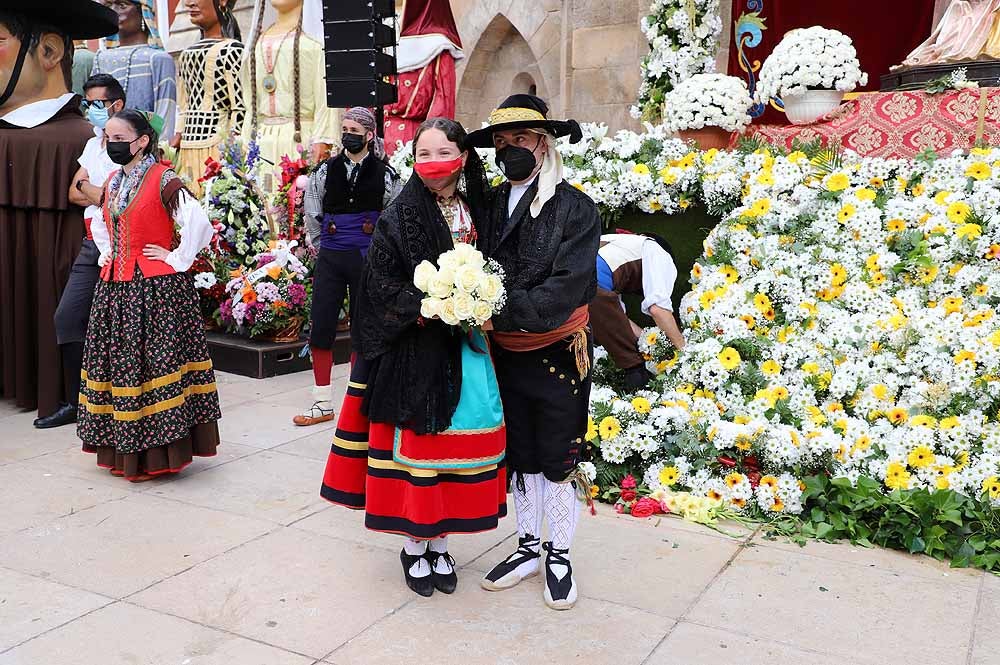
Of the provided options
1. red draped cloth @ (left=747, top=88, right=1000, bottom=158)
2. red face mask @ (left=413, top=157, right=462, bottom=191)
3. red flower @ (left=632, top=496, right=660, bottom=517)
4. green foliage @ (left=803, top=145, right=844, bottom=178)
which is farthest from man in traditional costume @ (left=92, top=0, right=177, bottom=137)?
red face mask @ (left=413, top=157, right=462, bottom=191)

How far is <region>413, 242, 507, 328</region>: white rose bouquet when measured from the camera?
10.2 feet

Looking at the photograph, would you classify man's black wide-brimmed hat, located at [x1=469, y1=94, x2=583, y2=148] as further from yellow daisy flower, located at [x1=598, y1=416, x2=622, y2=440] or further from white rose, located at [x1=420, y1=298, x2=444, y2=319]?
yellow daisy flower, located at [x1=598, y1=416, x2=622, y2=440]

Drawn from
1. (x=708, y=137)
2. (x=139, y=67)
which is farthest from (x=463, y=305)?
(x=139, y=67)

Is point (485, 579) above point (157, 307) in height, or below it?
below

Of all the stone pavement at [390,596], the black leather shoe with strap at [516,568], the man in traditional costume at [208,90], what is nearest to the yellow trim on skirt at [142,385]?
the stone pavement at [390,596]

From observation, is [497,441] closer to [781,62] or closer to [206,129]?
[781,62]

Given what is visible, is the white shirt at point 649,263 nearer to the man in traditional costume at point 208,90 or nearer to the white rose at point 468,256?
the white rose at point 468,256

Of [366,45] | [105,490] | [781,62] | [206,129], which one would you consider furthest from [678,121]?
[206,129]

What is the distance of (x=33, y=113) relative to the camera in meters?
6.21

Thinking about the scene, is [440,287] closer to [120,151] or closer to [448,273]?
[448,273]

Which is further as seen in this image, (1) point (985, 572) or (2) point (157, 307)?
(2) point (157, 307)

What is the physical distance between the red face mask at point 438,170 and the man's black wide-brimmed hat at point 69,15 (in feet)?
12.7

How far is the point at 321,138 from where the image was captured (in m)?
8.88

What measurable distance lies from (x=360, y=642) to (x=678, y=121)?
4.63 metres
